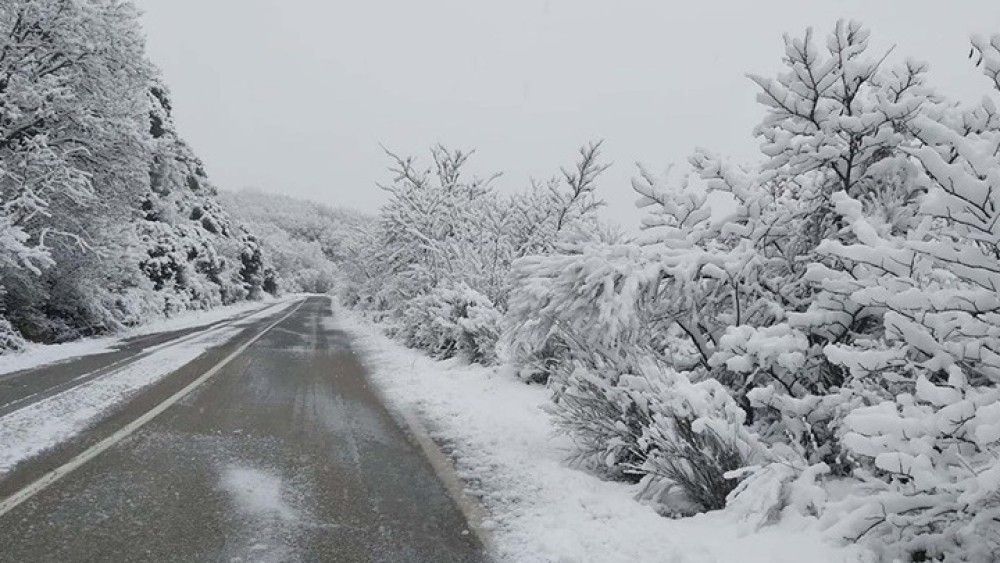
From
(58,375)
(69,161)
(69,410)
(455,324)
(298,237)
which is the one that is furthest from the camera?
(298,237)

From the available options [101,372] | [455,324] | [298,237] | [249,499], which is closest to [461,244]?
[455,324]

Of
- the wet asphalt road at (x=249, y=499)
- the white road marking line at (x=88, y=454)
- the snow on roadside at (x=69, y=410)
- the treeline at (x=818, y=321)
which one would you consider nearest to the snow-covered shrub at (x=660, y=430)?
the treeline at (x=818, y=321)

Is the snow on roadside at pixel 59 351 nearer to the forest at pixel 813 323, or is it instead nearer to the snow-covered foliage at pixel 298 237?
the forest at pixel 813 323

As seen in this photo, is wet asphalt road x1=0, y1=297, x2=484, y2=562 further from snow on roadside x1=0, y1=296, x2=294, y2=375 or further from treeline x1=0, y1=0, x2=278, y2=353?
treeline x1=0, y1=0, x2=278, y2=353

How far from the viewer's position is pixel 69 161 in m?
15.1

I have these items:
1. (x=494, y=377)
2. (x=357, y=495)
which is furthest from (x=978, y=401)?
(x=494, y=377)

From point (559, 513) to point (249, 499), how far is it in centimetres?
214

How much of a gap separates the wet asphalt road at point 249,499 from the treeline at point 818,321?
5.31ft

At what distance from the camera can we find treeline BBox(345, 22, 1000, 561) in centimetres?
280

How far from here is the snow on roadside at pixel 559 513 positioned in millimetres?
3547

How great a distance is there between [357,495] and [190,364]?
8260 millimetres

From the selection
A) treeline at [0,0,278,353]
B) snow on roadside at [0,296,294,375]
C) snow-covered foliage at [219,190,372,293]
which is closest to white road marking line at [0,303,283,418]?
snow on roadside at [0,296,294,375]

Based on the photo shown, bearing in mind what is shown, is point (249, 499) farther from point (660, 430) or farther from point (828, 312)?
point (828, 312)

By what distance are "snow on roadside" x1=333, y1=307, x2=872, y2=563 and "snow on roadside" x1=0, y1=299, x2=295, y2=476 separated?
3510 millimetres
